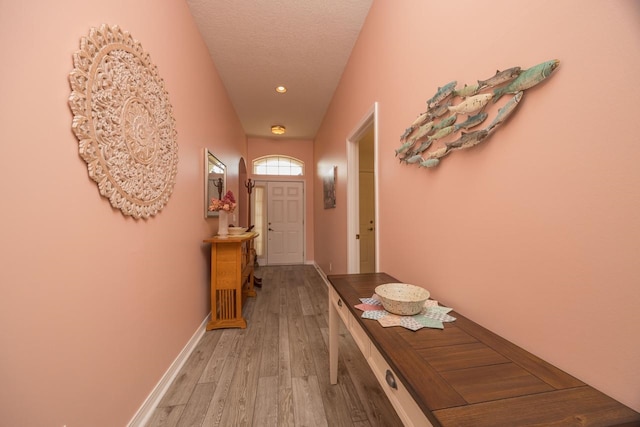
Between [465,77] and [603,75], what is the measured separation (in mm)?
520

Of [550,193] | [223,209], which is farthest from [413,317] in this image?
[223,209]

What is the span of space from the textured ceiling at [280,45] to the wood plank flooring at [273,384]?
3006 mm

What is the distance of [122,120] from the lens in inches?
46.4

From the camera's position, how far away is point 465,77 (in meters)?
1.03

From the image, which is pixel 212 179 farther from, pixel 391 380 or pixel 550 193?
pixel 550 193

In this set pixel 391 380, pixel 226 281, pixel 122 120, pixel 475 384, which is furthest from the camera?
pixel 226 281

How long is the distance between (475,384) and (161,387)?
1.86m

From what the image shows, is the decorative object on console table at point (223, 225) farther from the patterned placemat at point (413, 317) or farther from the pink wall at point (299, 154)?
the pink wall at point (299, 154)

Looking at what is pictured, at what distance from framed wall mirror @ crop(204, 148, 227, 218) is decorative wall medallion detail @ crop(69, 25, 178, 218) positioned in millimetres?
865

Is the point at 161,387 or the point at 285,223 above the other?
the point at 285,223

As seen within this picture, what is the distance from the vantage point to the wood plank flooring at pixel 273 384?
4.50 ft

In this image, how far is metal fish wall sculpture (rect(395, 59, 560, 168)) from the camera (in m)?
0.76

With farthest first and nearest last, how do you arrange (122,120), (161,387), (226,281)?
(226,281) → (161,387) → (122,120)

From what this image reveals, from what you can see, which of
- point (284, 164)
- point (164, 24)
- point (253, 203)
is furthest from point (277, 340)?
point (284, 164)
